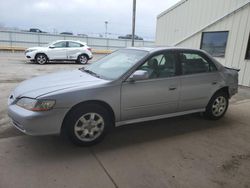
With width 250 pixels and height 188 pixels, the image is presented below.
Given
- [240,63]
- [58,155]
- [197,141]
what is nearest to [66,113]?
[58,155]

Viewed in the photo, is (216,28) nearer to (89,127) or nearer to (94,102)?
(94,102)

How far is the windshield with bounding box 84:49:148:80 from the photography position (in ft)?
12.0

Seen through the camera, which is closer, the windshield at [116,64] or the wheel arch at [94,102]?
the wheel arch at [94,102]

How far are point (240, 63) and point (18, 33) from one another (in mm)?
21374

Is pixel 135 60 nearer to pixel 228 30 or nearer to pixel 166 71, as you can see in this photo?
pixel 166 71

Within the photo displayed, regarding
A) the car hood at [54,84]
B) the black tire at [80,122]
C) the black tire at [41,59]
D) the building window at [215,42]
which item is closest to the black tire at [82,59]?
the black tire at [41,59]

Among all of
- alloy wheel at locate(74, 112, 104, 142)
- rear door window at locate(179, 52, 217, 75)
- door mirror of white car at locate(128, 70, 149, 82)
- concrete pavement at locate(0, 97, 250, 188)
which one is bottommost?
concrete pavement at locate(0, 97, 250, 188)

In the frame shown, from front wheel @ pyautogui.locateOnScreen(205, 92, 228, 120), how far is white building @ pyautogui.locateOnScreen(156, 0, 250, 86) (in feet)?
13.9

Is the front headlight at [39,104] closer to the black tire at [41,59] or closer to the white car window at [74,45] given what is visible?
the black tire at [41,59]

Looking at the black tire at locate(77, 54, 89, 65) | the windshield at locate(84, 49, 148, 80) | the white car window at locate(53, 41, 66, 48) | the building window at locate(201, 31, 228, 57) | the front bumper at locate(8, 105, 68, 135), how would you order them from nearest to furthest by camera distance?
the front bumper at locate(8, 105, 68, 135), the windshield at locate(84, 49, 148, 80), the building window at locate(201, 31, 228, 57), the white car window at locate(53, 41, 66, 48), the black tire at locate(77, 54, 89, 65)

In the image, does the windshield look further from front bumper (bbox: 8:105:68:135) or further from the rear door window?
front bumper (bbox: 8:105:68:135)

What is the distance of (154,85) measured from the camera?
3709mm

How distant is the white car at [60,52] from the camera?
13.1m

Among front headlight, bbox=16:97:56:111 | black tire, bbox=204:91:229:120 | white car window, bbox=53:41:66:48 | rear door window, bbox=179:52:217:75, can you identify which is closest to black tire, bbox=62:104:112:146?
front headlight, bbox=16:97:56:111
